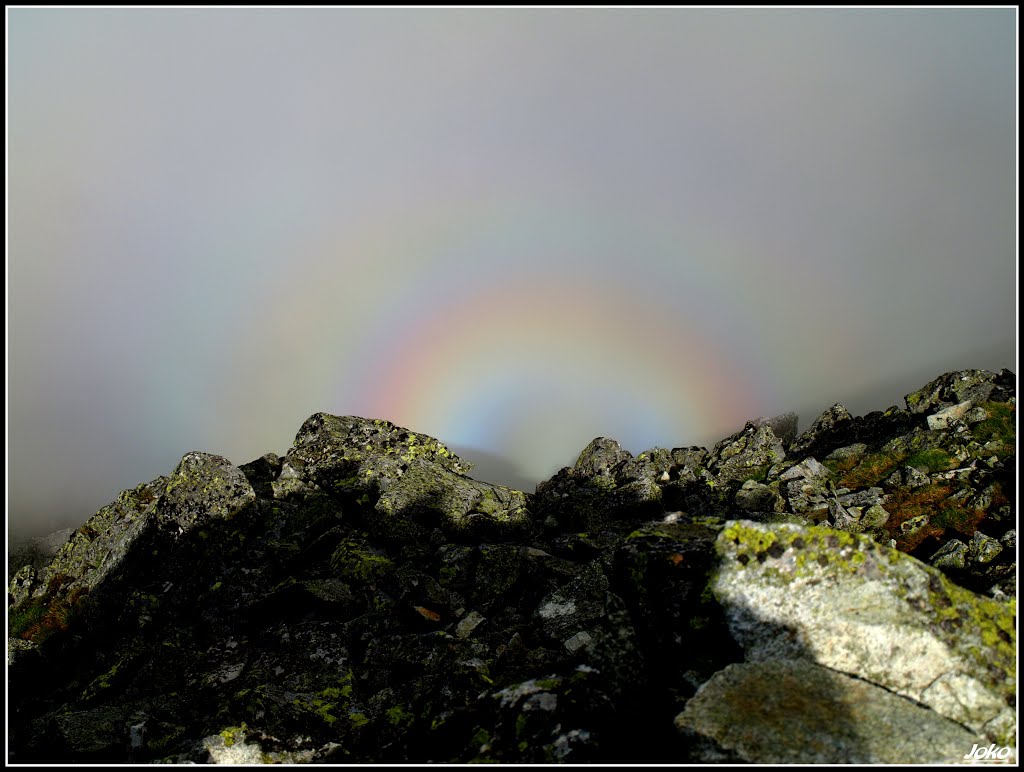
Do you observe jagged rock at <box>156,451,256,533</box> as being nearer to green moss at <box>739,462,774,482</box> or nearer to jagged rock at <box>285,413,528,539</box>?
jagged rock at <box>285,413,528,539</box>

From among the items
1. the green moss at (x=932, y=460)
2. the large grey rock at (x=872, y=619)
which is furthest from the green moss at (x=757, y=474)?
the large grey rock at (x=872, y=619)

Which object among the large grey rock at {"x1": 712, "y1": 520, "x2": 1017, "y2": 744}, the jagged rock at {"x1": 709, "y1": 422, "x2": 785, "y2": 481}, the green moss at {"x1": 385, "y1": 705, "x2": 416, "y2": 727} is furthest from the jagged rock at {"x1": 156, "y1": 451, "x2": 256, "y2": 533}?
the jagged rock at {"x1": 709, "y1": 422, "x2": 785, "y2": 481}

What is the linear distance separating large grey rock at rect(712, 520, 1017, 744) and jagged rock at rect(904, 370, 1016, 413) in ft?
82.2

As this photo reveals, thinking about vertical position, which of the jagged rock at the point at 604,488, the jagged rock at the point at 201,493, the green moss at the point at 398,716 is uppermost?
the jagged rock at the point at 201,493

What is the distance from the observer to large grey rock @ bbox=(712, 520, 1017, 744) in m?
7.18

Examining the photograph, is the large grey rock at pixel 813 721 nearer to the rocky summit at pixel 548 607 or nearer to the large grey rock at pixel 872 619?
the rocky summit at pixel 548 607

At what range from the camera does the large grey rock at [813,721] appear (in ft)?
21.3

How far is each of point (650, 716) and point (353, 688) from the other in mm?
8789

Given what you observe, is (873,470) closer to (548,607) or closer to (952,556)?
(952,556)

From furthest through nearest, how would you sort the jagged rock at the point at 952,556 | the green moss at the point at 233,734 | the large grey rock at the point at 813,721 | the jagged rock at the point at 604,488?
the jagged rock at the point at 604,488 → the jagged rock at the point at 952,556 → the green moss at the point at 233,734 → the large grey rock at the point at 813,721

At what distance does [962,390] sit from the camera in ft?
94.0

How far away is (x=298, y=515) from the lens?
2291 cm

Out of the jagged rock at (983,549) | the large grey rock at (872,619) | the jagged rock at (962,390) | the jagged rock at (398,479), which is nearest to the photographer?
the large grey rock at (872,619)

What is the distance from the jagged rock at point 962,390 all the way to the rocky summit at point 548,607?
0.15m
